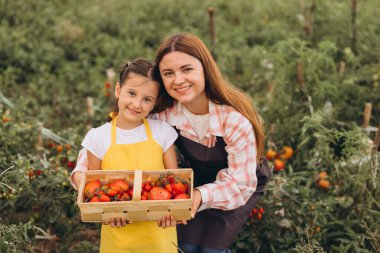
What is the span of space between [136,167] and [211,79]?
1.69ft

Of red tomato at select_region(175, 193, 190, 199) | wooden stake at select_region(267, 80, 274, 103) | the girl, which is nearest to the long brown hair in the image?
the girl

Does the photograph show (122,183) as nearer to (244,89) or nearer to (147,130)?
(147,130)

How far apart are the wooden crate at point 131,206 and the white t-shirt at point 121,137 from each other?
155 mm

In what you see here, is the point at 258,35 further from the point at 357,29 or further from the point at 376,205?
the point at 376,205

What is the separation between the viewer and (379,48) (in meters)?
4.00

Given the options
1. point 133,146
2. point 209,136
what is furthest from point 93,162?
point 209,136

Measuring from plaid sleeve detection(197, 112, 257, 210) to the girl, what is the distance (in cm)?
24

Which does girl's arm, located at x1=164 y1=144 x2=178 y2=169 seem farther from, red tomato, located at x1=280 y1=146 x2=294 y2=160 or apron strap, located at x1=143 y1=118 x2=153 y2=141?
red tomato, located at x1=280 y1=146 x2=294 y2=160

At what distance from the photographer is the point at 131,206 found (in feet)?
6.05

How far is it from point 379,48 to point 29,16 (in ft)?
11.3

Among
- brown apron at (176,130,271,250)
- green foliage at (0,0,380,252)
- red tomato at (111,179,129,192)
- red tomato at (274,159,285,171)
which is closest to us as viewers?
red tomato at (111,179,129,192)

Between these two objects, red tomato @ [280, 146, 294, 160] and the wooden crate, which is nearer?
the wooden crate

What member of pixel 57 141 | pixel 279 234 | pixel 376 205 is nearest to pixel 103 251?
pixel 279 234

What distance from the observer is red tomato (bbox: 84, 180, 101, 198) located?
1.91 meters
